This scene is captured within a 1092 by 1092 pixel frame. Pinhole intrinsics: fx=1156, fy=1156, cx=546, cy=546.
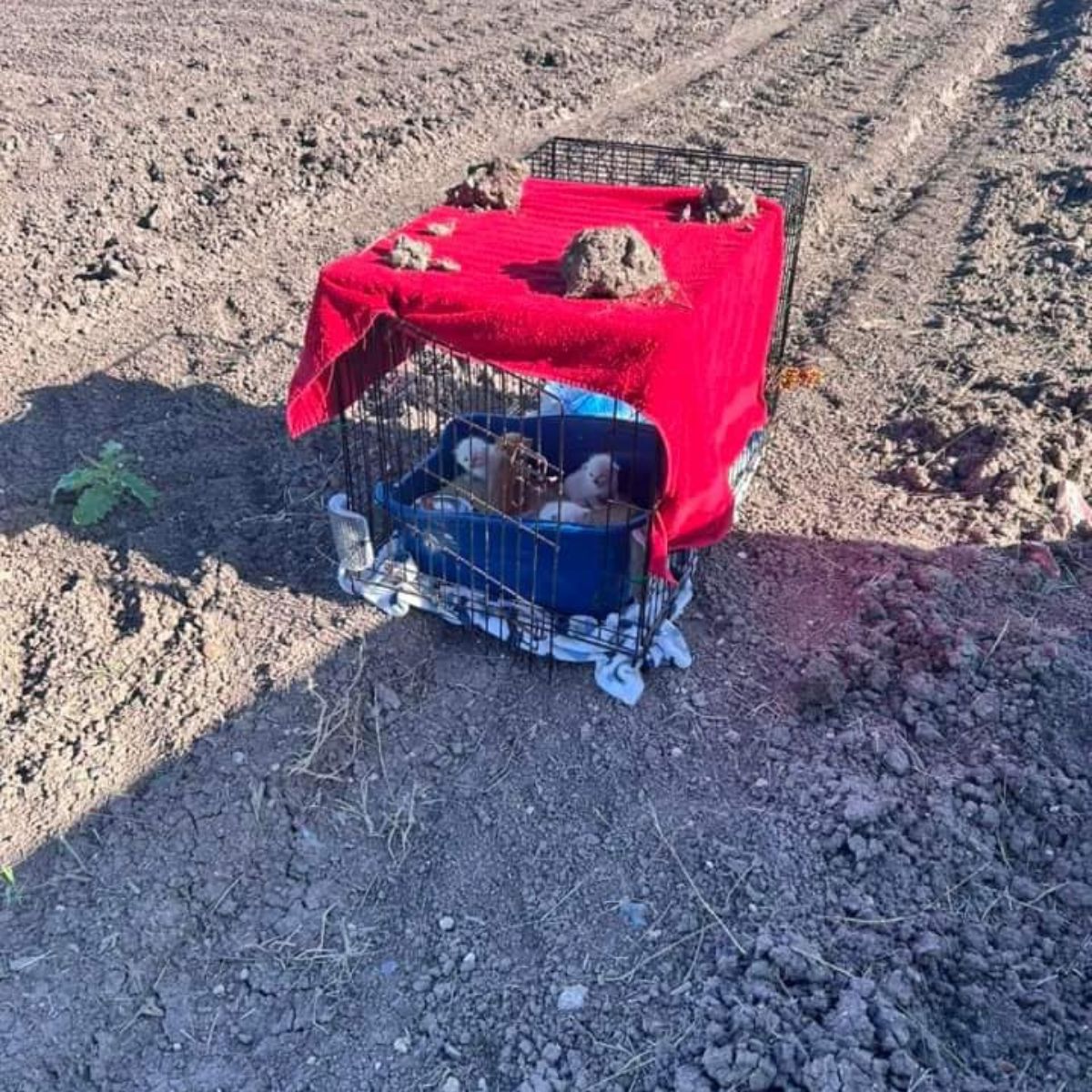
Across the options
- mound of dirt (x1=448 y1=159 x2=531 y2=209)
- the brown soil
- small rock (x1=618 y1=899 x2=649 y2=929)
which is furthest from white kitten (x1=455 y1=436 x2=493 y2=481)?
small rock (x1=618 y1=899 x2=649 y2=929)

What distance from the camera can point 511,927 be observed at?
10.9 ft

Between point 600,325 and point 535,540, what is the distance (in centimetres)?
83

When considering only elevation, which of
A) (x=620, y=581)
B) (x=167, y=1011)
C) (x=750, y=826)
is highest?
(x=620, y=581)

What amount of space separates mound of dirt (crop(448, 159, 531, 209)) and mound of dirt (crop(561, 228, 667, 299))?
85 centimetres

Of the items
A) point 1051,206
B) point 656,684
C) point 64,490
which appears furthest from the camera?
point 1051,206

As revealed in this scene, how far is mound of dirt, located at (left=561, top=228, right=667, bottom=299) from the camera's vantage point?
11.8 ft

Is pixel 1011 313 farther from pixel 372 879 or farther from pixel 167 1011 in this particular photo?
pixel 167 1011

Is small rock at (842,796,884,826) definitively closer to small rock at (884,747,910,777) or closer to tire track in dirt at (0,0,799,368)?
small rock at (884,747,910,777)

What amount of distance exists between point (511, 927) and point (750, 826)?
781mm

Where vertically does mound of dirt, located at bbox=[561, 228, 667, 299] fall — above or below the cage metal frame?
above

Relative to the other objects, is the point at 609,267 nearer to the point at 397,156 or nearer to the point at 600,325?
the point at 600,325

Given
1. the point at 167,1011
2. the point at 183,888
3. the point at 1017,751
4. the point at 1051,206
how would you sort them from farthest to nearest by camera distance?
the point at 1051,206
the point at 1017,751
the point at 183,888
the point at 167,1011

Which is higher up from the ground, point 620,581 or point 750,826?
point 620,581

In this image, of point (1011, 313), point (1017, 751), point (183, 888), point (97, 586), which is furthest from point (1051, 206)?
point (183, 888)
